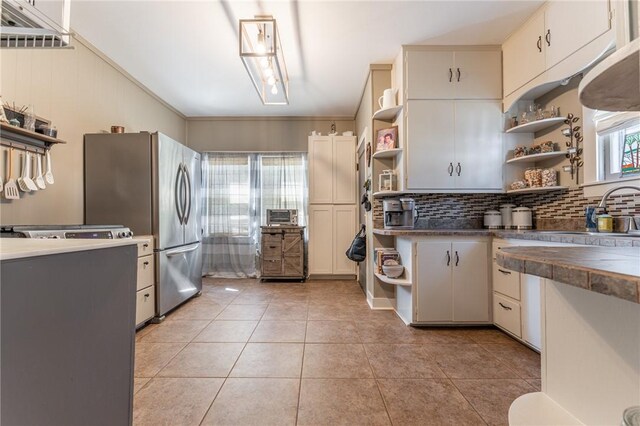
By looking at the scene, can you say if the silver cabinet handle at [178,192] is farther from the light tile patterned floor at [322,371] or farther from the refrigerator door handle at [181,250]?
the light tile patterned floor at [322,371]

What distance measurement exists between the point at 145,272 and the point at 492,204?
3.58 m

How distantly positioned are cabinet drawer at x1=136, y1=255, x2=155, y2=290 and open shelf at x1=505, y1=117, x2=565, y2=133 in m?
3.68

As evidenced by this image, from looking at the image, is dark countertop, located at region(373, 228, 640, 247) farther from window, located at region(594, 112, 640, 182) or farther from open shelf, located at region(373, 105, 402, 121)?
open shelf, located at region(373, 105, 402, 121)

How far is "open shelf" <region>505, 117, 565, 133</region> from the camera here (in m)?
2.36

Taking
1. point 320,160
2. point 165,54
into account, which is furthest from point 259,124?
point 165,54

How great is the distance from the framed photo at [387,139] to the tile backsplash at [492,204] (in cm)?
56

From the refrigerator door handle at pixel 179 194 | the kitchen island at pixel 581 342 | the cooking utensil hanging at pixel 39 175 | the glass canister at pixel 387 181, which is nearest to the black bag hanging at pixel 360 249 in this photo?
the glass canister at pixel 387 181

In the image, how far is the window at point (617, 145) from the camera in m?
1.87

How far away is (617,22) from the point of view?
2.10 ft

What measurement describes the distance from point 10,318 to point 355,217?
3990mm

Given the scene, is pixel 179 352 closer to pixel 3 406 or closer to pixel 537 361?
pixel 3 406

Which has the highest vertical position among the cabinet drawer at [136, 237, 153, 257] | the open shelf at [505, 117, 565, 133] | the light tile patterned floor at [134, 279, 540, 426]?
the open shelf at [505, 117, 565, 133]

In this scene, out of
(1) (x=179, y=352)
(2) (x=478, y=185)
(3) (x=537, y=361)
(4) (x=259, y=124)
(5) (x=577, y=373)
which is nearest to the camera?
(5) (x=577, y=373)

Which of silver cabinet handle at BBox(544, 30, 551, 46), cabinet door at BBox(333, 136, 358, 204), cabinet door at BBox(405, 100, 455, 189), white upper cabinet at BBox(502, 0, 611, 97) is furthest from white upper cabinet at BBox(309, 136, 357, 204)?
silver cabinet handle at BBox(544, 30, 551, 46)
